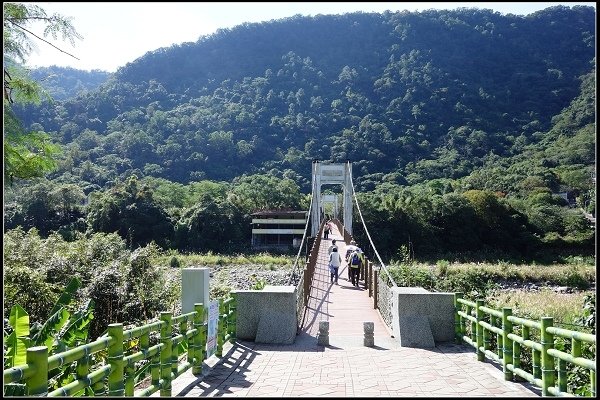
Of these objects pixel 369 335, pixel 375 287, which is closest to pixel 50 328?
pixel 369 335

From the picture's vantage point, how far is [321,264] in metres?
16.7

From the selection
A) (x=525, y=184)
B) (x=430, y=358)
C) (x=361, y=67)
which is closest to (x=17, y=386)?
(x=430, y=358)

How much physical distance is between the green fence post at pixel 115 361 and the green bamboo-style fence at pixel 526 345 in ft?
9.21

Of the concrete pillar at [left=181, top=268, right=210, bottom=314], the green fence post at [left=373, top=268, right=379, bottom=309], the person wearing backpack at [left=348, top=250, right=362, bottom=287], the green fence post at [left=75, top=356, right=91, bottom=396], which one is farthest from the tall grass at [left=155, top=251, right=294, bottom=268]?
the green fence post at [left=75, top=356, right=91, bottom=396]

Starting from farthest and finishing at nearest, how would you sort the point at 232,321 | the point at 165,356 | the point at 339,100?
the point at 339,100
the point at 232,321
the point at 165,356

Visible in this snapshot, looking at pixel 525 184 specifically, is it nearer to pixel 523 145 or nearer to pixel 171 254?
pixel 523 145

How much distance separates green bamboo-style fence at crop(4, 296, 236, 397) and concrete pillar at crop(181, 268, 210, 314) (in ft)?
1.34

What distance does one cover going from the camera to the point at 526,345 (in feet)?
13.4

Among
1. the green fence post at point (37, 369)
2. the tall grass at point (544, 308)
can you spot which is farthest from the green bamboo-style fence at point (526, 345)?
the green fence post at point (37, 369)

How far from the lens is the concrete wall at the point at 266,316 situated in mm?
6730

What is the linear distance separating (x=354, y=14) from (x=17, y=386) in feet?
359

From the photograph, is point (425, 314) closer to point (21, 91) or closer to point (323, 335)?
point (323, 335)

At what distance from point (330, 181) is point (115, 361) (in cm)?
3522

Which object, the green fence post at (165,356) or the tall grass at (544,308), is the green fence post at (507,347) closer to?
the tall grass at (544,308)
